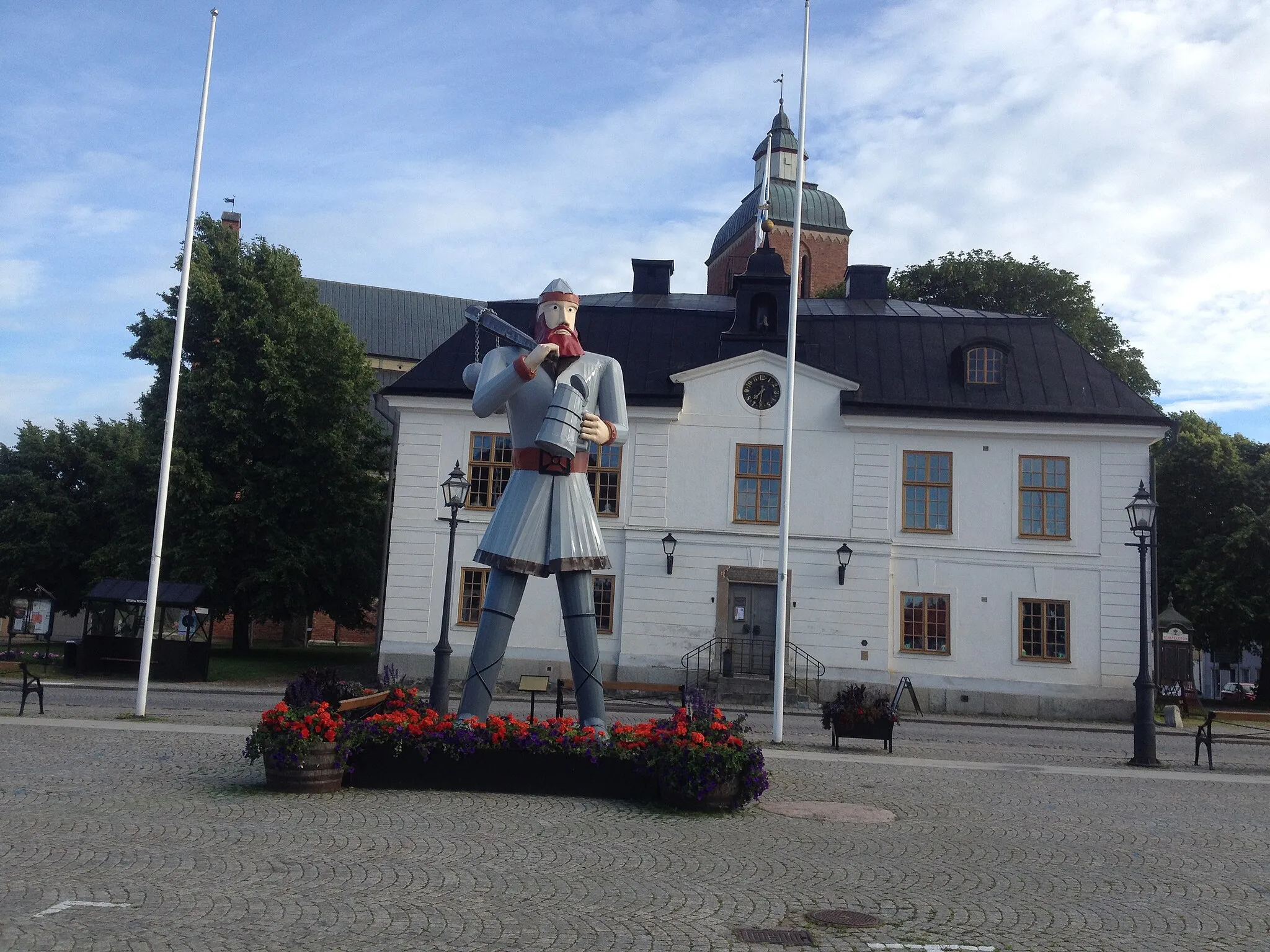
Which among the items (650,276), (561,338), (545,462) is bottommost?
(545,462)

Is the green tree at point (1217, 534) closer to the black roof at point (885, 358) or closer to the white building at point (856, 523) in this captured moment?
the black roof at point (885, 358)

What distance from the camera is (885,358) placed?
29.7 metres

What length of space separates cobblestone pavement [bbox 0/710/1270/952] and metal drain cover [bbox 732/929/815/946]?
3.6 inches

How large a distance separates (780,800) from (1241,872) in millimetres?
4235

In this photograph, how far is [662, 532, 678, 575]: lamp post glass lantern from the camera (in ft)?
92.0

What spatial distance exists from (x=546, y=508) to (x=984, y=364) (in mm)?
19834

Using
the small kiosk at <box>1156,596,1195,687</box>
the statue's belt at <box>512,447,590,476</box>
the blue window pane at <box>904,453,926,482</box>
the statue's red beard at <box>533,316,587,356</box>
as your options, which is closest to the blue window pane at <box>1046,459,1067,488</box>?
the blue window pane at <box>904,453,926,482</box>

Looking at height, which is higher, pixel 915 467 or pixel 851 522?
pixel 915 467

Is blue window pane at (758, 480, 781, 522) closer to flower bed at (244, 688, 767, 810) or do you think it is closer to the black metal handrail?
the black metal handrail

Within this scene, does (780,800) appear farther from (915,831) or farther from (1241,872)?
(1241,872)

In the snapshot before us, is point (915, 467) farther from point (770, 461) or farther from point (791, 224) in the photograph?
point (791, 224)

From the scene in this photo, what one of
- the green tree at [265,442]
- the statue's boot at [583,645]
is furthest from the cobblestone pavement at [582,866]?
the green tree at [265,442]

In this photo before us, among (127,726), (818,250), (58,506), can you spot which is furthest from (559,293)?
(818,250)

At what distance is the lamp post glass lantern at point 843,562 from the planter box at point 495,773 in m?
17.3
